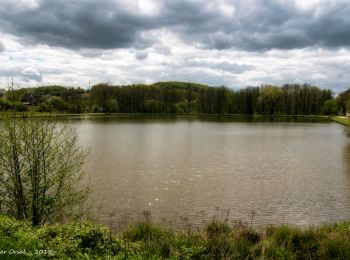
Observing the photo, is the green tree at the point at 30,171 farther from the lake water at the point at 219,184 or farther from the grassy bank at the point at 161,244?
the lake water at the point at 219,184

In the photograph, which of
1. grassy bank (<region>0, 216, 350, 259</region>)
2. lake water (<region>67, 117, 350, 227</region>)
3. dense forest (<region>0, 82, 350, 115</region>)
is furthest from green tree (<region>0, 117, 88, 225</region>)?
dense forest (<region>0, 82, 350, 115</region>)

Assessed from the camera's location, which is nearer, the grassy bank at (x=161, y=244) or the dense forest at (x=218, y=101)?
the grassy bank at (x=161, y=244)

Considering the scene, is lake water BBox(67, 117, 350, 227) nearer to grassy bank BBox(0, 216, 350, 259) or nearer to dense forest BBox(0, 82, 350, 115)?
grassy bank BBox(0, 216, 350, 259)

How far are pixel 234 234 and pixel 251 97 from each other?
16618 centimetres

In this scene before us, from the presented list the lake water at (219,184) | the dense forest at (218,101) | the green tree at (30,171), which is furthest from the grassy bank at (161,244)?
the dense forest at (218,101)

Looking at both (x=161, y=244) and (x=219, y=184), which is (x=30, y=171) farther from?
(x=219, y=184)

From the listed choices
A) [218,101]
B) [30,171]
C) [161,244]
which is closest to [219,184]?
[30,171]

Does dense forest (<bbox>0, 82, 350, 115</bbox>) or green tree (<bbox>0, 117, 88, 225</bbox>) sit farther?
dense forest (<bbox>0, 82, 350, 115</bbox>)

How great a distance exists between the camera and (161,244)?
10.7m

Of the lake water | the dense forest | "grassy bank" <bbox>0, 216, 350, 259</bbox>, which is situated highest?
the dense forest

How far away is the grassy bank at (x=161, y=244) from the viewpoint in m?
8.59

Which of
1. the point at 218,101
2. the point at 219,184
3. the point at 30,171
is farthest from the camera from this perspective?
the point at 218,101

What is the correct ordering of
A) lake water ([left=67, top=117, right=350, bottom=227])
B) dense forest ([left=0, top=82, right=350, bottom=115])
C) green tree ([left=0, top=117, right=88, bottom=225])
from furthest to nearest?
1. dense forest ([left=0, top=82, right=350, bottom=115])
2. lake water ([left=67, top=117, right=350, bottom=227])
3. green tree ([left=0, top=117, right=88, bottom=225])

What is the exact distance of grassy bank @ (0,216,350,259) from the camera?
338 inches
